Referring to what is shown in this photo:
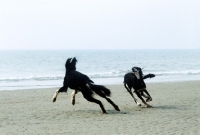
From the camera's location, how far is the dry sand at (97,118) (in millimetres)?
7760

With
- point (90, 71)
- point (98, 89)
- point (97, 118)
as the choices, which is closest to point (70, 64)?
point (98, 89)

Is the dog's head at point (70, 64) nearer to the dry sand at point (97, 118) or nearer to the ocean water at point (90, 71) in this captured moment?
the dry sand at point (97, 118)

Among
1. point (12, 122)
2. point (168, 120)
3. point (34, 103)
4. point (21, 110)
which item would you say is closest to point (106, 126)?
point (168, 120)

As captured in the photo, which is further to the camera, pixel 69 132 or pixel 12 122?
pixel 12 122

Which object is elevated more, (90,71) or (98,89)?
(98,89)

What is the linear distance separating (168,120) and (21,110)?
4.48 metres

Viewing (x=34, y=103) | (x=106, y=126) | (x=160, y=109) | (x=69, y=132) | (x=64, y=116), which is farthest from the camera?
(x=34, y=103)

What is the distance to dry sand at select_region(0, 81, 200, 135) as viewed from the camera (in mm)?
7760

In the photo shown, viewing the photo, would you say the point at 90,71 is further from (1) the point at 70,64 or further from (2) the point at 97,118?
(2) the point at 97,118

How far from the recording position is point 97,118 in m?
9.30

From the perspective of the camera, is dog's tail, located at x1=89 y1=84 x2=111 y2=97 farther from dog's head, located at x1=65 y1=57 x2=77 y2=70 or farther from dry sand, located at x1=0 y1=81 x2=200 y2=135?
dog's head, located at x1=65 y1=57 x2=77 y2=70

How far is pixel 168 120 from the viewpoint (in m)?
8.78

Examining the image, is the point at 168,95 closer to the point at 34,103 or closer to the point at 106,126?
the point at 34,103

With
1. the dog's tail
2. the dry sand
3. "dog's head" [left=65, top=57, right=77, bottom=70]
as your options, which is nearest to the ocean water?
the dry sand
